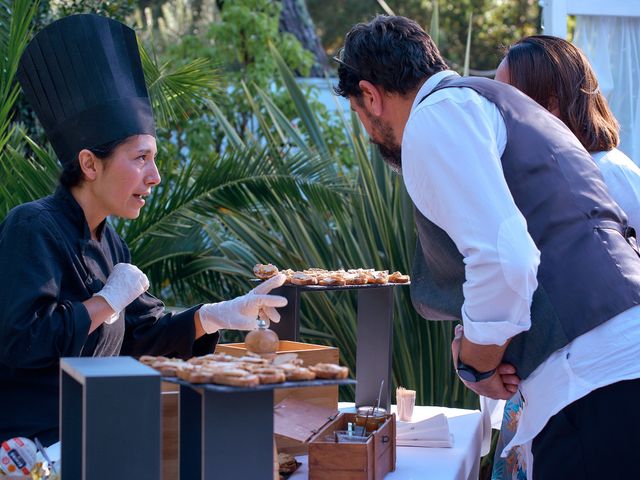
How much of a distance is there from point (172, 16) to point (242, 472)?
1015cm

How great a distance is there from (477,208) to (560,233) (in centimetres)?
21

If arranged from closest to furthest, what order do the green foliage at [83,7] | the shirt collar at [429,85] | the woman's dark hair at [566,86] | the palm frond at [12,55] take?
the shirt collar at [429,85] < the woman's dark hair at [566,86] < the palm frond at [12,55] < the green foliage at [83,7]

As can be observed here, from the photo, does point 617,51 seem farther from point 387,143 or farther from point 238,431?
point 238,431

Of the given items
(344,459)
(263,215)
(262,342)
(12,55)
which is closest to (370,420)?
(344,459)

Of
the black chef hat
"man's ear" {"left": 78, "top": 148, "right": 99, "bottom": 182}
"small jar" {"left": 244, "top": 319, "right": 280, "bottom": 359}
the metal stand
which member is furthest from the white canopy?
"small jar" {"left": 244, "top": 319, "right": 280, "bottom": 359}

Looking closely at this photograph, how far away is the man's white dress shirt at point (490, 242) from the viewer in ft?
5.73

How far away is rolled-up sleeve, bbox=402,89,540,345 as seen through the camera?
174 cm

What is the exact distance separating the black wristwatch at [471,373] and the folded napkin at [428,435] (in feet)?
2.00

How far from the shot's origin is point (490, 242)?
5.74 feet

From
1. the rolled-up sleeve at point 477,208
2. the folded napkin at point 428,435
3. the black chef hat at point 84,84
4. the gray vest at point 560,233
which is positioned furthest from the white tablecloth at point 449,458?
the black chef hat at point 84,84

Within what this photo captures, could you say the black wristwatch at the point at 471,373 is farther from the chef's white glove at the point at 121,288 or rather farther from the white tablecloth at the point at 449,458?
the chef's white glove at the point at 121,288

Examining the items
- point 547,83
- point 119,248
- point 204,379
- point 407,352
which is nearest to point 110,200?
point 119,248

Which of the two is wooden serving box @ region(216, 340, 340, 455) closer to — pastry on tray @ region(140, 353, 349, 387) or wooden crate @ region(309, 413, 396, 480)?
wooden crate @ region(309, 413, 396, 480)

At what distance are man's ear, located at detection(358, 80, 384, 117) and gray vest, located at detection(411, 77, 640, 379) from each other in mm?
229
